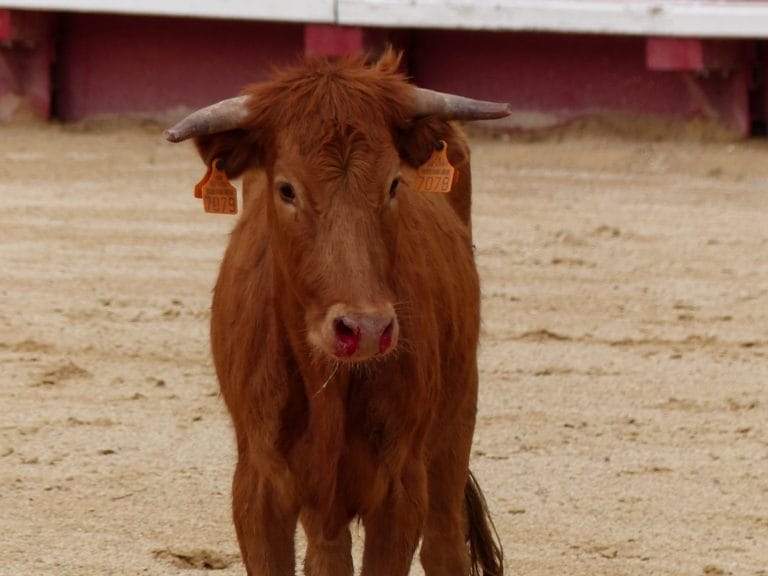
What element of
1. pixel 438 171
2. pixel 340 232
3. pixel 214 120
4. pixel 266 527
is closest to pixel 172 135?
pixel 214 120

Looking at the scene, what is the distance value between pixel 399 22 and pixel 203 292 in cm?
371

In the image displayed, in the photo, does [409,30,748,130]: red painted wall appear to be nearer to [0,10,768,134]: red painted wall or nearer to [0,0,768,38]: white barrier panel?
[0,10,768,134]: red painted wall

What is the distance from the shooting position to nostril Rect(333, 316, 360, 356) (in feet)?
12.1

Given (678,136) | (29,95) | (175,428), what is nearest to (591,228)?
(678,136)

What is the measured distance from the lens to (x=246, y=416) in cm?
419

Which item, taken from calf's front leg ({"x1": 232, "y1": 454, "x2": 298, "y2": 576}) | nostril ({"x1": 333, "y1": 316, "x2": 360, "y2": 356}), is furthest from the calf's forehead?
calf's front leg ({"x1": 232, "y1": 454, "x2": 298, "y2": 576})

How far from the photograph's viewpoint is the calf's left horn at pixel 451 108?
13.5ft

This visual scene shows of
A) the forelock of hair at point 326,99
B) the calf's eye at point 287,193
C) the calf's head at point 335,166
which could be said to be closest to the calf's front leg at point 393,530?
→ the calf's head at point 335,166

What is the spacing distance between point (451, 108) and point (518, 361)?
307 cm

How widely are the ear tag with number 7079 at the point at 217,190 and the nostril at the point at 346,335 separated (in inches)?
21.1

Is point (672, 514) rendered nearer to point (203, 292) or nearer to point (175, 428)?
point (175, 428)

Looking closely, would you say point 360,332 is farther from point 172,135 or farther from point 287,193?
point 172,135

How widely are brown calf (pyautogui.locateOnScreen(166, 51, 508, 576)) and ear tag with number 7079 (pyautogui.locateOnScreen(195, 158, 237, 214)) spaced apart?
28 mm

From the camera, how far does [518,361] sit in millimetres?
7129
